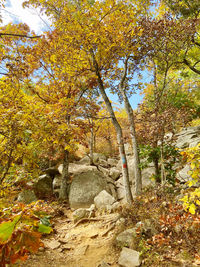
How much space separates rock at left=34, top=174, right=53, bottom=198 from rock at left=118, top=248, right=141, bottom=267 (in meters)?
6.67

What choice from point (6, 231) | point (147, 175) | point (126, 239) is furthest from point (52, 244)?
point (147, 175)

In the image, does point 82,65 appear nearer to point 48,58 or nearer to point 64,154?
point 48,58

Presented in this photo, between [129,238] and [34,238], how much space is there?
3.99 meters

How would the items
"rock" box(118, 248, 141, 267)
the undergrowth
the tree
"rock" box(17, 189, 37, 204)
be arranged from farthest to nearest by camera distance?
"rock" box(17, 189, 37, 204) < the tree < "rock" box(118, 248, 141, 267) < the undergrowth

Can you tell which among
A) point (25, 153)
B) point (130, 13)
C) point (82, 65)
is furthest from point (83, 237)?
point (130, 13)

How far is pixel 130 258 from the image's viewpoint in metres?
3.62

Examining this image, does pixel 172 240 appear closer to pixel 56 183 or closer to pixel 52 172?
pixel 56 183

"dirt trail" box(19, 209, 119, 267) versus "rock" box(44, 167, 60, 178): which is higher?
"rock" box(44, 167, 60, 178)

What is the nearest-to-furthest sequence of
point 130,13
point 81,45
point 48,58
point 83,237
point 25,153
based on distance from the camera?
point 25,153 → point 83,237 → point 130,13 → point 81,45 → point 48,58

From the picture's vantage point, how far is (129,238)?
4.20m

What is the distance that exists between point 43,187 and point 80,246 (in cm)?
519

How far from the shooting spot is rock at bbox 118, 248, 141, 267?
348 centimetres

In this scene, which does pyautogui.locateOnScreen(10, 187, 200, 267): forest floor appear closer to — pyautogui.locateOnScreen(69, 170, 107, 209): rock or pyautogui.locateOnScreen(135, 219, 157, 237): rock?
pyautogui.locateOnScreen(135, 219, 157, 237): rock

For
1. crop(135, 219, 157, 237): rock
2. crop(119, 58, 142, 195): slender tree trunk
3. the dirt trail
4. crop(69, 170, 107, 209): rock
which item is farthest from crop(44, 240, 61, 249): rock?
crop(119, 58, 142, 195): slender tree trunk
